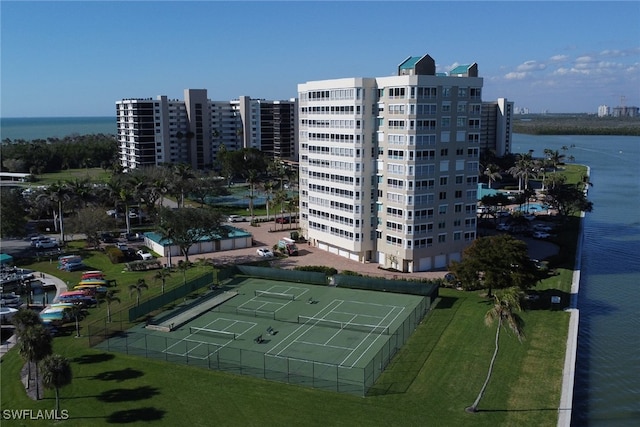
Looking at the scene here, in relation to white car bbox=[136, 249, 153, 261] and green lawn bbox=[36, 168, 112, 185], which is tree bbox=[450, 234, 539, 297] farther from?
green lawn bbox=[36, 168, 112, 185]

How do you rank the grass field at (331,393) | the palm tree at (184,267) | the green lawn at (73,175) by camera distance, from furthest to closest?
the green lawn at (73,175) < the palm tree at (184,267) < the grass field at (331,393)

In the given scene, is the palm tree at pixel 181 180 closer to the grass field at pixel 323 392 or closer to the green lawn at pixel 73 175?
the green lawn at pixel 73 175

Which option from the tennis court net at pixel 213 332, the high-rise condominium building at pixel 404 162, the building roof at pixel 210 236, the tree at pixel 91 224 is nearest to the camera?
the tennis court net at pixel 213 332

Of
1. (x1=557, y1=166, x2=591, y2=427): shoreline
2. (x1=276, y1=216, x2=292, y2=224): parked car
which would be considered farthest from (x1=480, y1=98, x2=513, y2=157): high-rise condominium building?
(x1=557, y1=166, x2=591, y2=427): shoreline

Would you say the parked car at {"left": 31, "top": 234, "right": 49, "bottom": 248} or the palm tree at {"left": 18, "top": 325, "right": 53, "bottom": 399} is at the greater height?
the palm tree at {"left": 18, "top": 325, "right": 53, "bottom": 399}

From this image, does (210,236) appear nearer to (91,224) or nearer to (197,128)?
(91,224)

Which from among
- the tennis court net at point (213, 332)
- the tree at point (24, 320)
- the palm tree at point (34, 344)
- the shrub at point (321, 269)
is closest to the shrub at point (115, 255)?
the shrub at point (321, 269)

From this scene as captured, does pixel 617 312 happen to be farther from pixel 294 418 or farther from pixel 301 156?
pixel 301 156
